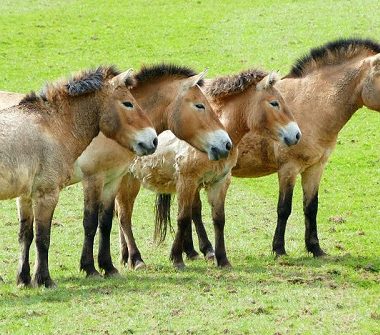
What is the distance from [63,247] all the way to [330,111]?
15.3 feet

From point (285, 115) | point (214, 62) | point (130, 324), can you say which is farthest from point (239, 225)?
point (214, 62)

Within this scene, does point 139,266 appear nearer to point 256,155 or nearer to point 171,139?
point 171,139

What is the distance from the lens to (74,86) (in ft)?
39.8

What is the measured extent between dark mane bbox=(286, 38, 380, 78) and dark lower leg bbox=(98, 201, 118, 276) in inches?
152

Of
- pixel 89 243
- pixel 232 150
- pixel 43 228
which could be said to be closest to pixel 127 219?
pixel 89 243

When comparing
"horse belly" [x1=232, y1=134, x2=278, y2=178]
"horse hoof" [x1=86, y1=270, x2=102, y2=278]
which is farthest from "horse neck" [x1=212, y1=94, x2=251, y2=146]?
"horse hoof" [x1=86, y1=270, x2=102, y2=278]

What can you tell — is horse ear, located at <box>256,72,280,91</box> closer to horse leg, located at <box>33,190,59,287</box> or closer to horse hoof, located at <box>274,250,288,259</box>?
horse hoof, located at <box>274,250,288,259</box>

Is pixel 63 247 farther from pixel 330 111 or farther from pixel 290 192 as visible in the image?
pixel 330 111

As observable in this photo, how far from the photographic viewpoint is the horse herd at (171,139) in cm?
1177

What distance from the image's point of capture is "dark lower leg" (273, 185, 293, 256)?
47.2 feet

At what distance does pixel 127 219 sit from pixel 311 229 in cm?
276

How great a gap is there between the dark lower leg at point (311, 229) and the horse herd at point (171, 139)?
0.02m

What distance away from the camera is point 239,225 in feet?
55.3

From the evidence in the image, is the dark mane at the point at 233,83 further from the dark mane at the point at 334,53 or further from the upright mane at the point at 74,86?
the upright mane at the point at 74,86
